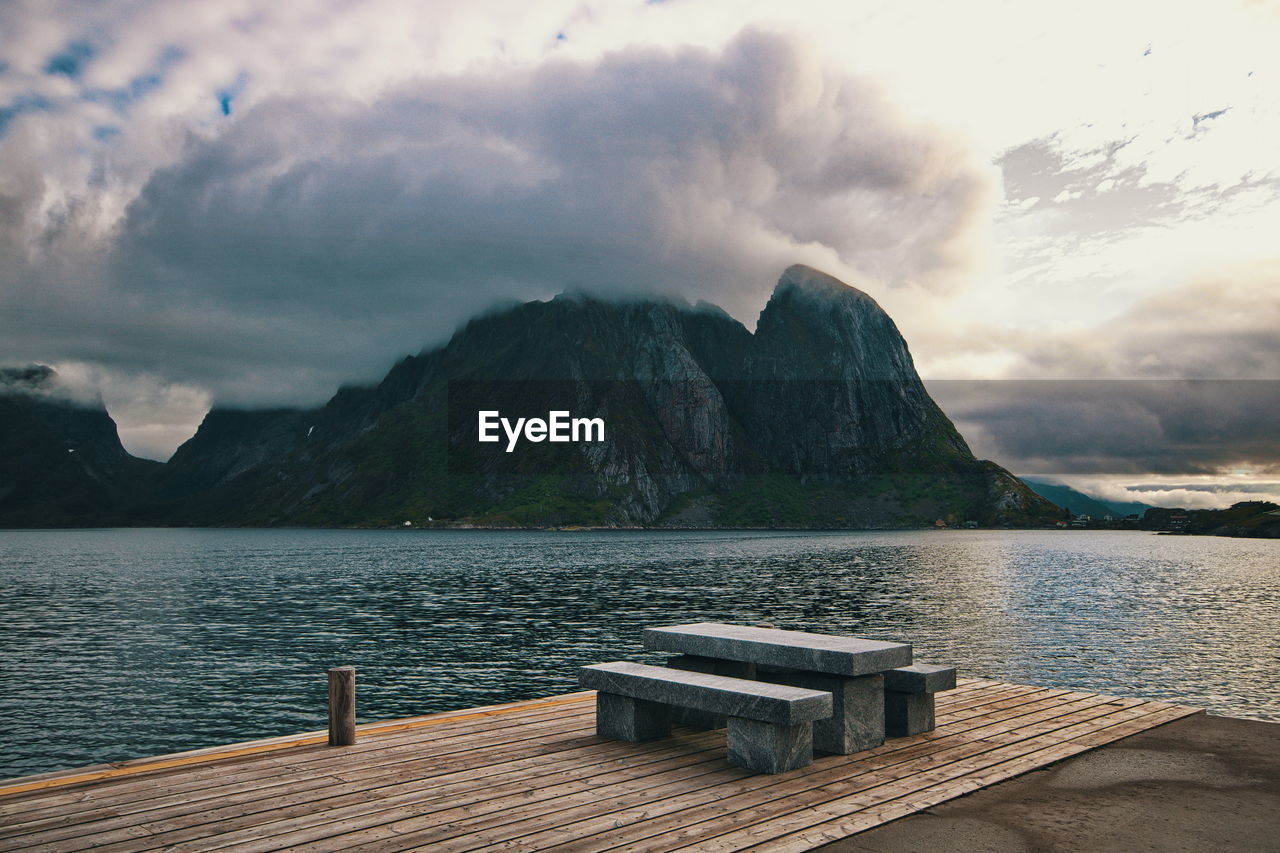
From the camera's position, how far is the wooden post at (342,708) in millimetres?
12273

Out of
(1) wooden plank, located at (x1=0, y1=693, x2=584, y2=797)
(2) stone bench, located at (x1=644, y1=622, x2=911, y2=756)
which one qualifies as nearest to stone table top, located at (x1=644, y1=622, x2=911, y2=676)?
(2) stone bench, located at (x1=644, y1=622, x2=911, y2=756)

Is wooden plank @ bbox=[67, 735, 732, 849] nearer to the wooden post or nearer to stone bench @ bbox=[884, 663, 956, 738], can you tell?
the wooden post

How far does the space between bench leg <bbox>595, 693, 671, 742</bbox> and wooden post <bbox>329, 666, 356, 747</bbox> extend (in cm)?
376

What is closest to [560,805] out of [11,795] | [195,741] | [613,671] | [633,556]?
[613,671]

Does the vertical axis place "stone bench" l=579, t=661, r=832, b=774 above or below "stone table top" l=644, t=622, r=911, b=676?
below

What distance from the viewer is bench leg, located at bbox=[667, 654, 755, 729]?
1330 cm

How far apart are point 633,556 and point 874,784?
479 ft

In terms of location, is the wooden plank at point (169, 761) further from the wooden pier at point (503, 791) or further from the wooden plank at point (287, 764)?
the wooden plank at point (287, 764)

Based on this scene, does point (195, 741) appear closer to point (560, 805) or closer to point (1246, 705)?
point (560, 805)

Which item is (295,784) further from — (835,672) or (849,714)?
(849,714)

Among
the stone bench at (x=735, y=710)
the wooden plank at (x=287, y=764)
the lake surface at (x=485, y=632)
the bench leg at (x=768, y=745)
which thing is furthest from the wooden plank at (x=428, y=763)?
the lake surface at (x=485, y=632)

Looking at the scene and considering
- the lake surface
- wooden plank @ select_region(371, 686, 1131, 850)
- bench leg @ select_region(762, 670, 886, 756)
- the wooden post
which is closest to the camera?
Result: wooden plank @ select_region(371, 686, 1131, 850)

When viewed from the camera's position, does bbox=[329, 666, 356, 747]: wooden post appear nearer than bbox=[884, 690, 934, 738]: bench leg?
Yes

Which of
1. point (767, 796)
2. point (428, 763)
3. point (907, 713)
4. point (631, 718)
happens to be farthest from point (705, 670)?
point (428, 763)
